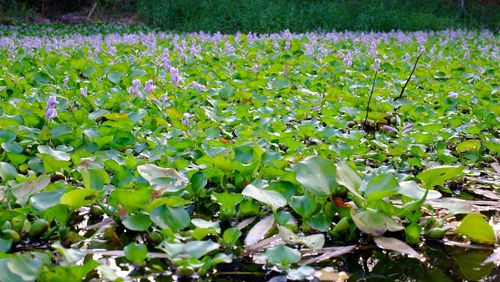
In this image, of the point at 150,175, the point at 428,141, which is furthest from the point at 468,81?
the point at 150,175

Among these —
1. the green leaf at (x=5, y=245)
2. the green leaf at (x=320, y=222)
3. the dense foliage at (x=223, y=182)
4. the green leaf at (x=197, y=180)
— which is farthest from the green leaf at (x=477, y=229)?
the green leaf at (x=5, y=245)

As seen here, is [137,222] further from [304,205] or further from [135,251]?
[304,205]

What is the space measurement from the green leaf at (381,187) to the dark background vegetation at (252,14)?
8459 millimetres

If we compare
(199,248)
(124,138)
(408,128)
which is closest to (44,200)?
(199,248)

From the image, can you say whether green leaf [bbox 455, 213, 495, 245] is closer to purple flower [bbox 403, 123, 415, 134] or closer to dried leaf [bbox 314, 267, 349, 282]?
dried leaf [bbox 314, 267, 349, 282]

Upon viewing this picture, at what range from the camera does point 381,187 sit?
4.49ft

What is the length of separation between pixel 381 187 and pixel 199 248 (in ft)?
1.90

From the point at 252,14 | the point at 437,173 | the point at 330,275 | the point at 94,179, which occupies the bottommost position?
the point at 330,275

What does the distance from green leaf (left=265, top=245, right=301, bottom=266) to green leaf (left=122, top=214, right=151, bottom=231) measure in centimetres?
39

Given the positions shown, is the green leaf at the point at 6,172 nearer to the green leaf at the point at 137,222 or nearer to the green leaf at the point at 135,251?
the green leaf at the point at 137,222

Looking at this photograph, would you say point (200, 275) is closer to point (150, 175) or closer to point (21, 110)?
point (150, 175)

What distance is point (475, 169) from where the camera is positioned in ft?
7.06

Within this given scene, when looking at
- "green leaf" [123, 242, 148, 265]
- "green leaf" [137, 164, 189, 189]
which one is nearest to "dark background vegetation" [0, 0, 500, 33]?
"green leaf" [137, 164, 189, 189]

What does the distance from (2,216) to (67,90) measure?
2.19m
